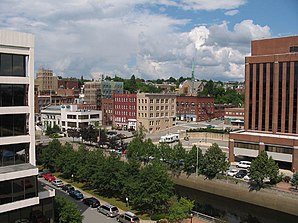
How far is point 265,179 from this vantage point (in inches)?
1336

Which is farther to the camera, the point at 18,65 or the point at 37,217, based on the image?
the point at 37,217

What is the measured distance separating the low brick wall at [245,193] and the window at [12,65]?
23.2 metres

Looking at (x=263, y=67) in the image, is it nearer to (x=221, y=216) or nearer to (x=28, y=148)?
(x=221, y=216)

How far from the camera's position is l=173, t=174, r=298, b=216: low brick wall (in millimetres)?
29047

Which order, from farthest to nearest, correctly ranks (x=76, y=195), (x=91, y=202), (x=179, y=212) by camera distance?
(x=76, y=195) < (x=91, y=202) < (x=179, y=212)

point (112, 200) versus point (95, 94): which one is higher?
point (95, 94)

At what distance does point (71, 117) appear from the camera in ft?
223

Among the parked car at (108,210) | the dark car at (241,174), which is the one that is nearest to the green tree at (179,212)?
the parked car at (108,210)

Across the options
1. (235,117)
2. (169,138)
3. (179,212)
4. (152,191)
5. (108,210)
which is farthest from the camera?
(235,117)

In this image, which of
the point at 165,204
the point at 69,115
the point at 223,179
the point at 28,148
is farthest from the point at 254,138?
the point at 69,115

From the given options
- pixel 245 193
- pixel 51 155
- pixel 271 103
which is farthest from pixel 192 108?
pixel 245 193

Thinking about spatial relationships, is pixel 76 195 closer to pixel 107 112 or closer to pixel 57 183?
pixel 57 183

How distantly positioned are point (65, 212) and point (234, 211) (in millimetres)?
16276

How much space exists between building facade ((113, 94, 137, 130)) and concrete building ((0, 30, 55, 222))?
172ft
